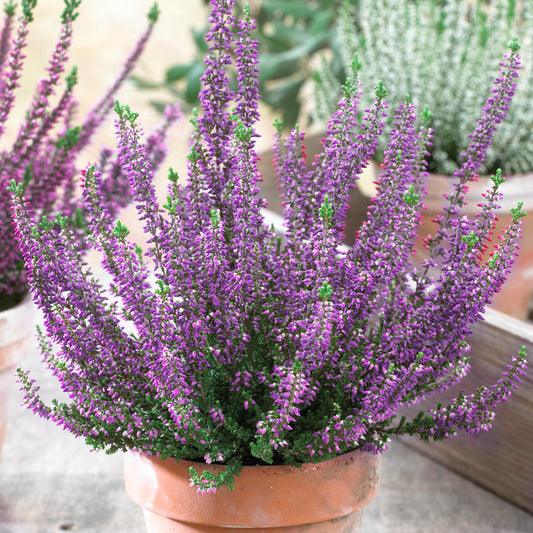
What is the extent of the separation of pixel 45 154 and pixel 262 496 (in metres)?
0.58

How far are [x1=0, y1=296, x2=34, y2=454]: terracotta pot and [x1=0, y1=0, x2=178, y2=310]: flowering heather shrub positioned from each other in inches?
1.2

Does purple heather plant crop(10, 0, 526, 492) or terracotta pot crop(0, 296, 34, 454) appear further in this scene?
terracotta pot crop(0, 296, 34, 454)

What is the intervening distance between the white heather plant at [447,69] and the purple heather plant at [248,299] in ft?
2.40

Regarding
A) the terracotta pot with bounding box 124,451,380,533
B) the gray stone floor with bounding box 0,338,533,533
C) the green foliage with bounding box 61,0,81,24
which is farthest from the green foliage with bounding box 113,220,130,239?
the gray stone floor with bounding box 0,338,533,533

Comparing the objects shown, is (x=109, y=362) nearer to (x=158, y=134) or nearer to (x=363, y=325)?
(x=363, y=325)

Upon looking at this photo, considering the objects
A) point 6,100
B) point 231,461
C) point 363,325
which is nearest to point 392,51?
point 6,100

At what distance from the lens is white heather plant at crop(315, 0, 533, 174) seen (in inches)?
55.3

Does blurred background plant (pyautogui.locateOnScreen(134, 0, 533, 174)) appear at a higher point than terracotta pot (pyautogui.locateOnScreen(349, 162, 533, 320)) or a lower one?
higher

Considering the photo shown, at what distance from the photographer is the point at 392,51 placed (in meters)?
1.43

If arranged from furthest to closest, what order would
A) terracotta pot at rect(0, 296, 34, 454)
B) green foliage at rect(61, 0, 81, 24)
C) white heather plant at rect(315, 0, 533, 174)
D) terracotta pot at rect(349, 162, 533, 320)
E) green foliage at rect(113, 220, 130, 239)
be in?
1. white heather plant at rect(315, 0, 533, 174)
2. terracotta pot at rect(349, 162, 533, 320)
3. terracotta pot at rect(0, 296, 34, 454)
4. green foliage at rect(61, 0, 81, 24)
5. green foliage at rect(113, 220, 130, 239)

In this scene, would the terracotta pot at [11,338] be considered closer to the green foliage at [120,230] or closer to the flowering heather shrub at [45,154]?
the flowering heather shrub at [45,154]

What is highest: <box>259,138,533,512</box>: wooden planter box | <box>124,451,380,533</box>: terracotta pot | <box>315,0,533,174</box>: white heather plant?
<box>315,0,533,174</box>: white heather plant

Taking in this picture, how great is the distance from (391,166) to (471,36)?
919 mm

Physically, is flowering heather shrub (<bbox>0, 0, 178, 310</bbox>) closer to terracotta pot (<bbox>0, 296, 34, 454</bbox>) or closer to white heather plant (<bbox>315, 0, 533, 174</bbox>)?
terracotta pot (<bbox>0, 296, 34, 454</bbox>)
